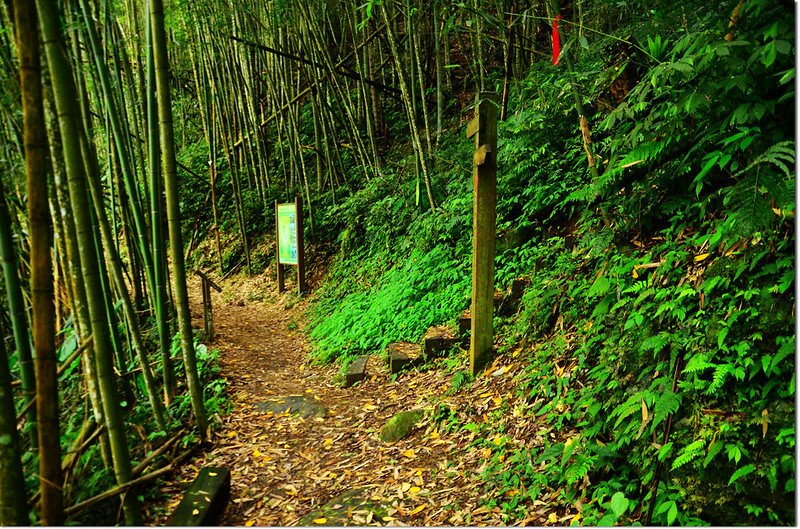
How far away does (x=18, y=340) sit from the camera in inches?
79.8

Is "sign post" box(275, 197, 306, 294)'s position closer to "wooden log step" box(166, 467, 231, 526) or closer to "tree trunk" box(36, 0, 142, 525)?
"wooden log step" box(166, 467, 231, 526)

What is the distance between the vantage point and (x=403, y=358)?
14.2 ft

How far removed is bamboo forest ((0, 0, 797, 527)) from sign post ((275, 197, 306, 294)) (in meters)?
2.00

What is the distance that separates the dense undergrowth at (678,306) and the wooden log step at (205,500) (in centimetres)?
148

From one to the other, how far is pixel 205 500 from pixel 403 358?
2.20 m

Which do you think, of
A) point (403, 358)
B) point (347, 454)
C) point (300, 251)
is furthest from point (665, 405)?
point (300, 251)

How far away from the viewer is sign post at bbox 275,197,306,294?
25.3 feet

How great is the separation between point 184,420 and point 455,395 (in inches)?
80.3

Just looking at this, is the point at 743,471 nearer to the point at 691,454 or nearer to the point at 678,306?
the point at 691,454

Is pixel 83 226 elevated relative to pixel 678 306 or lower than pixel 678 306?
elevated

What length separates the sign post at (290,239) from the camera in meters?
7.70

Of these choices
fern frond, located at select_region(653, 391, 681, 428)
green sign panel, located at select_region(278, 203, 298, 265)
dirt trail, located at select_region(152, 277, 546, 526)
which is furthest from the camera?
green sign panel, located at select_region(278, 203, 298, 265)

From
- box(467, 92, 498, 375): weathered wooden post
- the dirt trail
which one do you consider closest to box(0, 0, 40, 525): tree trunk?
the dirt trail

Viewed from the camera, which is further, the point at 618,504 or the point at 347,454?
the point at 347,454
